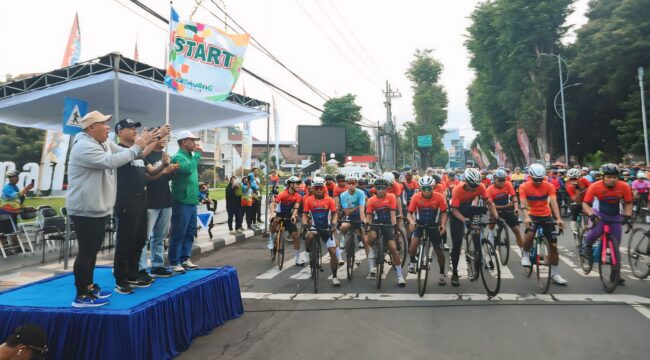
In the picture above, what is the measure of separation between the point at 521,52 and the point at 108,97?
104 feet

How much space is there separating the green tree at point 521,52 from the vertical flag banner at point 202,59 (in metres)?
31.3

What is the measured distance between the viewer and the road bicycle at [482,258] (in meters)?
6.21

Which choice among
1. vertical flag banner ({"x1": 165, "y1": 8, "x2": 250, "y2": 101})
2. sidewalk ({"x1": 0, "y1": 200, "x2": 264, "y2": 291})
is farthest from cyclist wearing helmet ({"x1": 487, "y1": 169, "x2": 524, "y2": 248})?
sidewalk ({"x1": 0, "y1": 200, "x2": 264, "y2": 291})

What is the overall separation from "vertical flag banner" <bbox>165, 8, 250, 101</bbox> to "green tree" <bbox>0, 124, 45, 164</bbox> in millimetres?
23172

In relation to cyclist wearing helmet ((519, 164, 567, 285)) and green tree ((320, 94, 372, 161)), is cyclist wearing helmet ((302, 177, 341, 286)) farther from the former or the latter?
green tree ((320, 94, 372, 161))

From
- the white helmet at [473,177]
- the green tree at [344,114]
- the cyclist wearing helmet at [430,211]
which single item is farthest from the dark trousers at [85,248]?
the green tree at [344,114]

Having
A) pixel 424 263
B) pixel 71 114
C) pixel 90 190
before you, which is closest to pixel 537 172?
pixel 424 263

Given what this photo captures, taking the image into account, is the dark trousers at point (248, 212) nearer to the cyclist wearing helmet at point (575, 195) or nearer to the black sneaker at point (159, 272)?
the black sneaker at point (159, 272)

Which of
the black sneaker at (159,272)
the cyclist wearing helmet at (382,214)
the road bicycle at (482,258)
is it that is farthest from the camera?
the cyclist wearing helmet at (382,214)

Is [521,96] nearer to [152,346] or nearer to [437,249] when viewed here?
[437,249]

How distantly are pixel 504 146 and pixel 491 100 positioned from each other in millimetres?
9689

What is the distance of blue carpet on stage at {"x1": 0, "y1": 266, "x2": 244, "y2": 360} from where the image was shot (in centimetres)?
362

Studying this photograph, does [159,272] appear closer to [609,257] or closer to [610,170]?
[609,257]

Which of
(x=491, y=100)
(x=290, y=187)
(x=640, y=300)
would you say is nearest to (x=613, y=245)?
(x=640, y=300)
